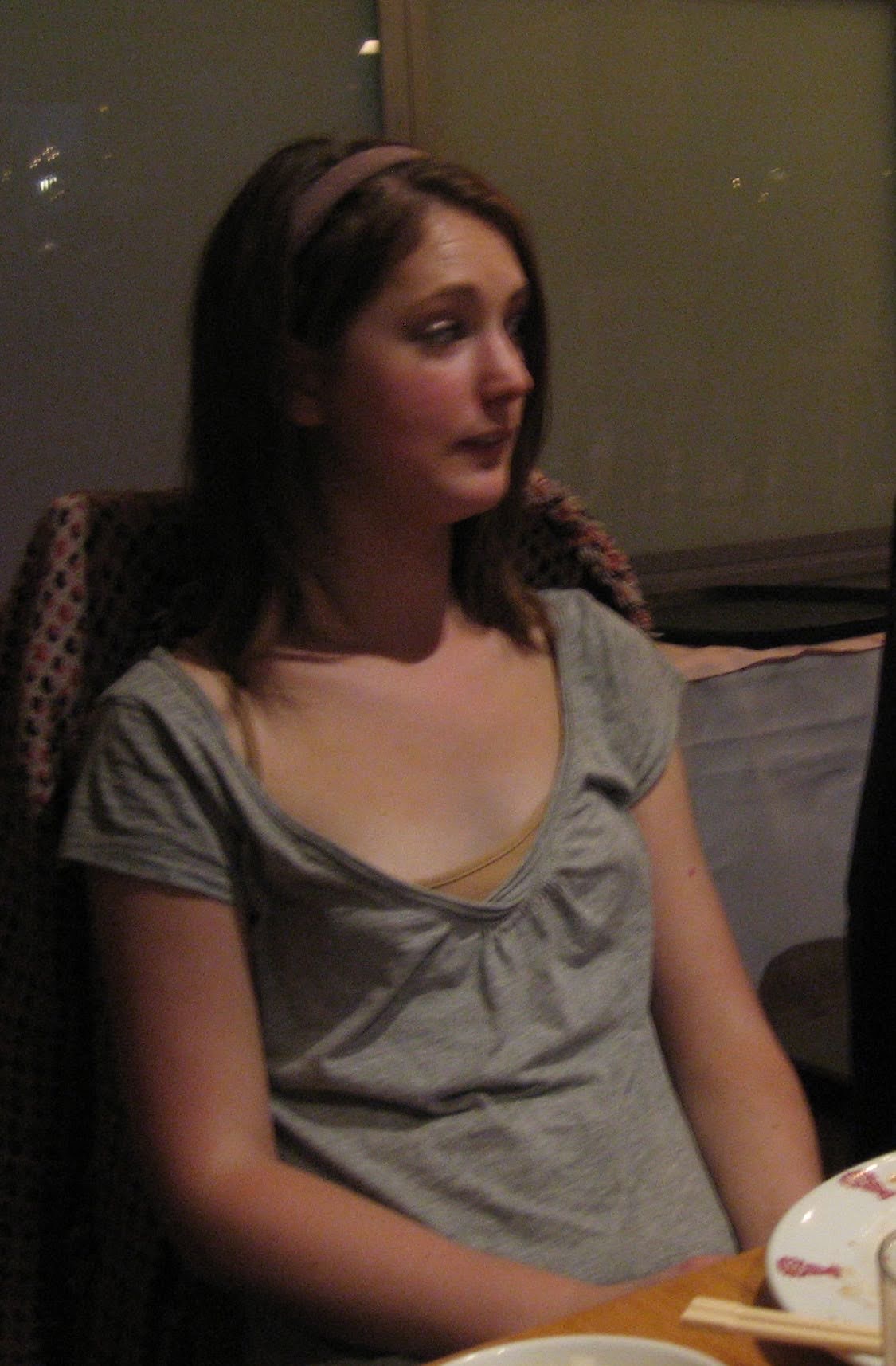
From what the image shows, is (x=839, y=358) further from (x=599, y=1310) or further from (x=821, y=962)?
(x=599, y=1310)

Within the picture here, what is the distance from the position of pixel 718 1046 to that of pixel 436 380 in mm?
515

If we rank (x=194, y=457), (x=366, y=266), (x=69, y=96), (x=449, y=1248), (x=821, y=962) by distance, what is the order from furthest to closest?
(x=69, y=96), (x=821, y=962), (x=194, y=457), (x=366, y=266), (x=449, y=1248)

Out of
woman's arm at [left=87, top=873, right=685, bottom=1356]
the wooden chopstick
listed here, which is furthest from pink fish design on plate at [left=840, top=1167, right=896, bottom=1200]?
woman's arm at [left=87, top=873, right=685, bottom=1356]

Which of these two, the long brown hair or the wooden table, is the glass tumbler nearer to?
the wooden table

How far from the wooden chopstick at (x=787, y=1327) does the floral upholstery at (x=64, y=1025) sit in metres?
0.54

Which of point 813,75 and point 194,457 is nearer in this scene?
point 194,457

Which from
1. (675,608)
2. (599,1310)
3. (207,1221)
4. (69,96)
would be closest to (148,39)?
(69,96)

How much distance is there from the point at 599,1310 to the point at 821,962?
4.20 ft

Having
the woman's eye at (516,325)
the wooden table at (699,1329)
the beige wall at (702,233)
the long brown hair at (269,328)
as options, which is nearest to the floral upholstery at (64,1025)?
the long brown hair at (269,328)

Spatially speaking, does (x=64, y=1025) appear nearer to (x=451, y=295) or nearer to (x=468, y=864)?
(x=468, y=864)

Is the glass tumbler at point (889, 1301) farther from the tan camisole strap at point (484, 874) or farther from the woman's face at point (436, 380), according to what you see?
the woman's face at point (436, 380)

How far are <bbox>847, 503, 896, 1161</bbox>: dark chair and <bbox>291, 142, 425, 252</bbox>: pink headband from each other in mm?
458

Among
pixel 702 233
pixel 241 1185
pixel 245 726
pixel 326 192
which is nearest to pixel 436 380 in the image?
pixel 326 192

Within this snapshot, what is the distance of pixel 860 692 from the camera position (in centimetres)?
212
